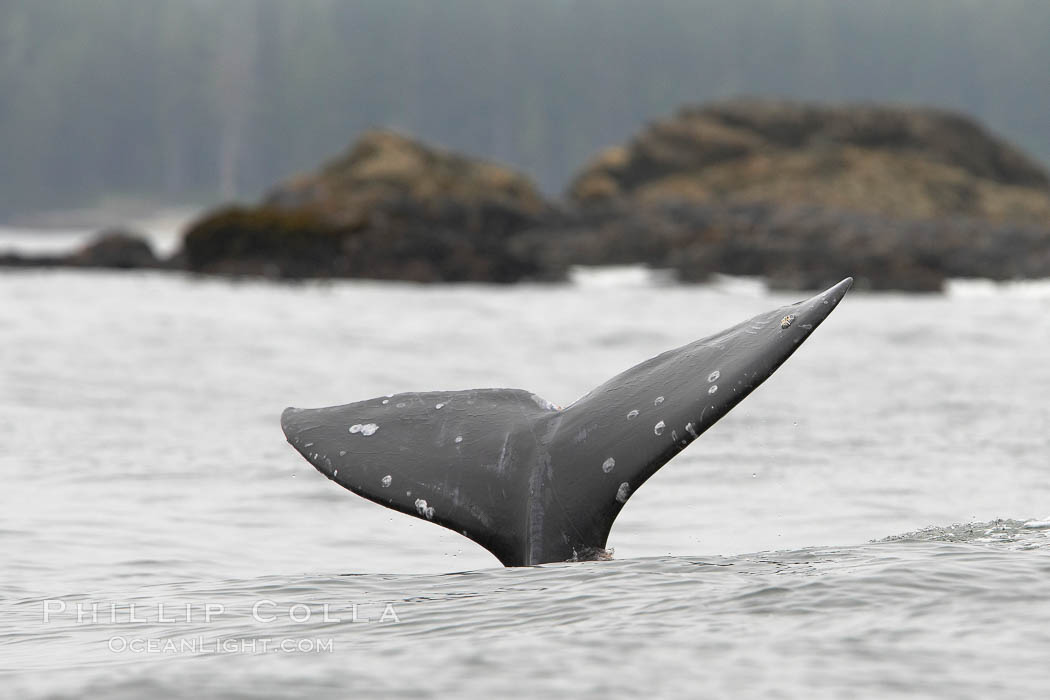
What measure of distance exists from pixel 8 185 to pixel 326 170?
7795cm

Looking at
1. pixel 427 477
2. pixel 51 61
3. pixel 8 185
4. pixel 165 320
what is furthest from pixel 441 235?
pixel 51 61

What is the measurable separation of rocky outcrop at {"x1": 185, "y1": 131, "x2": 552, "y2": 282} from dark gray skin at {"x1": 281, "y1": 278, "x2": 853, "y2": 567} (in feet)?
106

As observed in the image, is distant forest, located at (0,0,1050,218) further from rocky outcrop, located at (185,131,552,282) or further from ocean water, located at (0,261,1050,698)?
ocean water, located at (0,261,1050,698)

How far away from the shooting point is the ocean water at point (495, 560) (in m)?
4.14

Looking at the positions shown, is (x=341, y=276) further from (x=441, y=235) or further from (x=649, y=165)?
(x=649, y=165)

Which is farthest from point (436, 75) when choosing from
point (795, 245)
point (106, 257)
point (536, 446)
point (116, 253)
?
point (536, 446)

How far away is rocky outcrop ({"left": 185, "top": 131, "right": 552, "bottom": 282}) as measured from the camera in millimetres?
39031

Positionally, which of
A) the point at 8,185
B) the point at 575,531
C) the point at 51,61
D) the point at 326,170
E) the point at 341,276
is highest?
the point at 51,61

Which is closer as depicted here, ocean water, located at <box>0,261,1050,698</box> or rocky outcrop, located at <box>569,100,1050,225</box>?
ocean water, located at <box>0,261,1050,698</box>

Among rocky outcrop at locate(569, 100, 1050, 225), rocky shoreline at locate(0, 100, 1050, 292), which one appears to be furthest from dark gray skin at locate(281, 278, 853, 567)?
rocky outcrop at locate(569, 100, 1050, 225)

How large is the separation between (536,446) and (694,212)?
46.5 meters

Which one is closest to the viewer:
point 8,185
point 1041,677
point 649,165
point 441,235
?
point 1041,677

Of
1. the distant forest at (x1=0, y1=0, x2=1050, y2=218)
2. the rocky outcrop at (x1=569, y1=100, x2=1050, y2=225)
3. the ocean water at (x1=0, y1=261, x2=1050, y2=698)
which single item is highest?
the distant forest at (x1=0, y1=0, x2=1050, y2=218)

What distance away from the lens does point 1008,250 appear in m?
44.5
